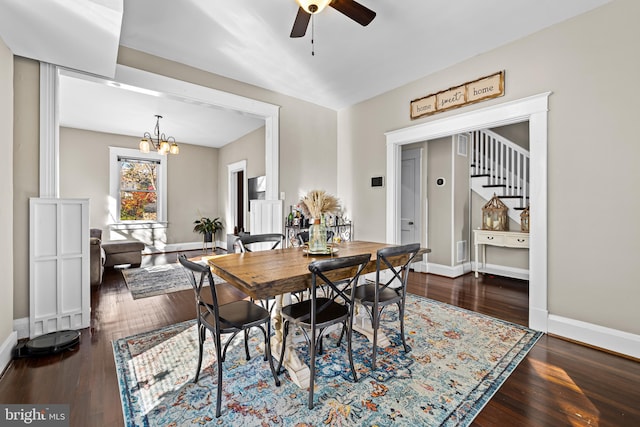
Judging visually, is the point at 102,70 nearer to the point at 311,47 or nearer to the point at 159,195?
the point at 311,47

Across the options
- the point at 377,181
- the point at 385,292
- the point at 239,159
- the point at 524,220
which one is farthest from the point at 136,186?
the point at 524,220

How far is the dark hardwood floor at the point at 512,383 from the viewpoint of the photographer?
1585 millimetres

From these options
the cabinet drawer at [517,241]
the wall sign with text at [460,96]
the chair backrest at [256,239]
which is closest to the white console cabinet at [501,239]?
the cabinet drawer at [517,241]

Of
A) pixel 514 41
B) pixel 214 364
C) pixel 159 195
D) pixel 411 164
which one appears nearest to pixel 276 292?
pixel 214 364

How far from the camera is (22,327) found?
2.45 meters

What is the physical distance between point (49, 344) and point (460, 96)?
4.62 metres

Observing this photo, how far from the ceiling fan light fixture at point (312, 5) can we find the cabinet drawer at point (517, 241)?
3.98 meters

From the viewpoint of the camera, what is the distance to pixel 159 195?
275 inches

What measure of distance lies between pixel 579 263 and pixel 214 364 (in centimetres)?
319

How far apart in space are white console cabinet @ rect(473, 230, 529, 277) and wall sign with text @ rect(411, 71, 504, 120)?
83.5 inches

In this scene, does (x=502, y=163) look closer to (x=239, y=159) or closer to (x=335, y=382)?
(x=335, y=382)

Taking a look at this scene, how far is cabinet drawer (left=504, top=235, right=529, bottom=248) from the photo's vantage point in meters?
4.05

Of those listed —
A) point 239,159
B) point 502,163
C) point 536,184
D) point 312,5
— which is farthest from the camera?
point 239,159

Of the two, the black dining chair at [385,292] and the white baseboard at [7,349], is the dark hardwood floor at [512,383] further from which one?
the black dining chair at [385,292]
